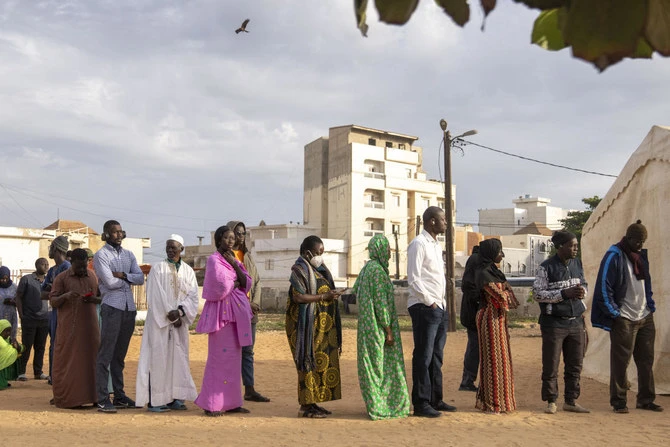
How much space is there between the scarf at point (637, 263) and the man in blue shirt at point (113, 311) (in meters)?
4.60

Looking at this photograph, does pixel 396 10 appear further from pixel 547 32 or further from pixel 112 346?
pixel 112 346

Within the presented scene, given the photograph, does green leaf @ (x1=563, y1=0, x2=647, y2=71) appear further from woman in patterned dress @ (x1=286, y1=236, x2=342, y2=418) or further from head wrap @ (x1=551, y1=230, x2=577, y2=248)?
head wrap @ (x1=551, y1=230, x2=577, y2=248)

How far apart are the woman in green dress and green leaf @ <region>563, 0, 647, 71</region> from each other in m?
5.55

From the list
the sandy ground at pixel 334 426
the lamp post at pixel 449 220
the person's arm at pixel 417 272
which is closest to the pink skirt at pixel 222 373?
the sandy ground at pixel 334 426

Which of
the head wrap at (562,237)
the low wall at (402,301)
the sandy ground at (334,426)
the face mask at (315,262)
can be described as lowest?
the sandy ground at (334,426)

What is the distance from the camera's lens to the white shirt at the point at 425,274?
21.2ft

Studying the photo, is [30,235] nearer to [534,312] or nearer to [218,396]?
[534,312]

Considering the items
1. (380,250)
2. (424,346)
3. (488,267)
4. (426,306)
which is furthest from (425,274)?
(488,267)

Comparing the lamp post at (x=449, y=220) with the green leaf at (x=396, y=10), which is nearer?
the green leaf at (x=396, y=10)

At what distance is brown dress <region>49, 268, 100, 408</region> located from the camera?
723 cm

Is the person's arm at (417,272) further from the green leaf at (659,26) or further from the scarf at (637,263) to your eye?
the green leaf at (659,26)

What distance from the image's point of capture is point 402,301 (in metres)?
31.2

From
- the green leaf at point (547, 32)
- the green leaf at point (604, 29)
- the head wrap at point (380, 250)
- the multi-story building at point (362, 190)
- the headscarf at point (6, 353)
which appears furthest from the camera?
the multi-story building at point (362, 190)

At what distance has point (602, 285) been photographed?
6902 millimetres
